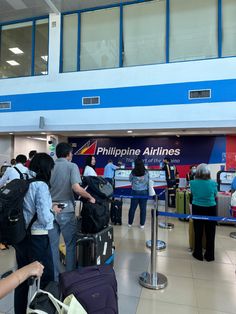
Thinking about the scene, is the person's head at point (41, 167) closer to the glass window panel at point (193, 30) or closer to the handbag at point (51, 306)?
the handbag at point (51, 306)

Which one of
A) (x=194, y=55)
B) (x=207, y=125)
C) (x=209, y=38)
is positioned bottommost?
(x=207, y=125)

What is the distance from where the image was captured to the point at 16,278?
92 centimetres

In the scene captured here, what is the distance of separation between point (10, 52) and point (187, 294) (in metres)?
8.75

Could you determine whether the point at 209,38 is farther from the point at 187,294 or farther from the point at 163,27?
the point at 187,294

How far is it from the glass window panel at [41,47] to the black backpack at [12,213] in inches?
265

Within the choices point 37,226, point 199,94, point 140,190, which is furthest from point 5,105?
point 37,226

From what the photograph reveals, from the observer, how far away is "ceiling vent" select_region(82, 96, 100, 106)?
6836 millimetres

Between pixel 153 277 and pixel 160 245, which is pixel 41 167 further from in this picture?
pixel 160 245

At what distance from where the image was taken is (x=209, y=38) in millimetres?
6418

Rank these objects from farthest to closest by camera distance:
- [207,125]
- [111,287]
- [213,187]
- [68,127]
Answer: [68,127]
[207,125]
[213,187]
[111,287]

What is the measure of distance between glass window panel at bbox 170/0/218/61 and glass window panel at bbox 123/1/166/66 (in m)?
0.30

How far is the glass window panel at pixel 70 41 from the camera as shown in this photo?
7.38 m

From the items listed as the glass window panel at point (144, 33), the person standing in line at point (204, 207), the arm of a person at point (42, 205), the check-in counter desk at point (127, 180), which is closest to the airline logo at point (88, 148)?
the check-in counter desk at point (127, 180)

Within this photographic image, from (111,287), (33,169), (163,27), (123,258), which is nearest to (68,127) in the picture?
(163,27)
